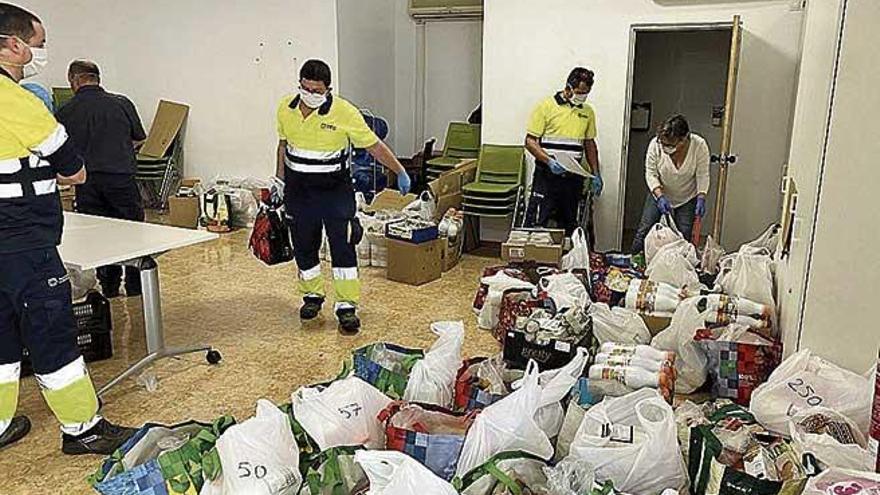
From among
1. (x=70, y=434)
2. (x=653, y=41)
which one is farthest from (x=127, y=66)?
(x=70, y=434)

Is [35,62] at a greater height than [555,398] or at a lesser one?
greater

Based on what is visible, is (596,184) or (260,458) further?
(596,184)

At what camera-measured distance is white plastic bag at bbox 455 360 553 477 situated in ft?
Answer: 6.53

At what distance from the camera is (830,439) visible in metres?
1.85

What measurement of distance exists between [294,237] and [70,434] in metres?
1.75

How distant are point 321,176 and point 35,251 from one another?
1706 mm

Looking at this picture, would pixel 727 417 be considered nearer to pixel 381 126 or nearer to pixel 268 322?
pixel 268 322

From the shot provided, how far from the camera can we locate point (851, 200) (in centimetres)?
220

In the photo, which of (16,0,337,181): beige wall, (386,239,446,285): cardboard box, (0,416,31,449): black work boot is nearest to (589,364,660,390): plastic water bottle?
(386,239,446,285): cardboard box

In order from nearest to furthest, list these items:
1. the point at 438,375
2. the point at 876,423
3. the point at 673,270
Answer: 1. the point at 876,423
2. the point at 438,375
3. the point at 673,270

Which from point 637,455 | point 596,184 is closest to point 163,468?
point 637,455

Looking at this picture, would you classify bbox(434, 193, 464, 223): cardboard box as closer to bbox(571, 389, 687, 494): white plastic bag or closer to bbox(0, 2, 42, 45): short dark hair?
bbox(0, 2, 42, 45): short dark hair

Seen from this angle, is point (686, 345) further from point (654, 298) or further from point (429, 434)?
point (429, 434)

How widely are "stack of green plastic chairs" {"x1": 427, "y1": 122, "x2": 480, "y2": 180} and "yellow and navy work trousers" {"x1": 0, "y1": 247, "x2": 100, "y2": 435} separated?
4.55m
